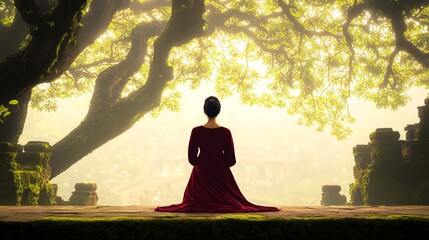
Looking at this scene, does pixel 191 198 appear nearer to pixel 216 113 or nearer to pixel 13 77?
pixel 216 113

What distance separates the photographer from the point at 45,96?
1795 cm

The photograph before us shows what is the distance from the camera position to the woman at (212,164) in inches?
182

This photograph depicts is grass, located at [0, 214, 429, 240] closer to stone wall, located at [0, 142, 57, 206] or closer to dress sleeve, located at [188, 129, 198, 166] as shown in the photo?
dress sleeve, located at [188, 129, 198, 166]

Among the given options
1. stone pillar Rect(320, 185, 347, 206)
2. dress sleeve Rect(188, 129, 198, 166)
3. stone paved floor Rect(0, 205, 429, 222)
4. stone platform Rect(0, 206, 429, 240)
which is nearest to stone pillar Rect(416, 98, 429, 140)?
stone pillar Rect(320, 185, 347, 206)

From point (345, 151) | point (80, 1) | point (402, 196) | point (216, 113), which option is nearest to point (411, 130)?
point (402, 196)

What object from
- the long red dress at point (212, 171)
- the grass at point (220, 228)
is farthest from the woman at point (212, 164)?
the grass at point (220, 228)

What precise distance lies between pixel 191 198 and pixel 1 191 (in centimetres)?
544

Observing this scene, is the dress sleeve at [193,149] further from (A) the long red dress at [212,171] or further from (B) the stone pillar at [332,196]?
(B) the stone pillar at [332,196]

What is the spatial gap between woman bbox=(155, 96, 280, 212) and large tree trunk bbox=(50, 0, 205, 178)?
615cm

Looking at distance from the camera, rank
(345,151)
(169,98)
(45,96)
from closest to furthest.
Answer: (169,98)
(45,96)
(345,151)

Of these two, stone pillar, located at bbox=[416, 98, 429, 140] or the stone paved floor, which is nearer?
the stone paved floor

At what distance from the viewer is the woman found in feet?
15.1

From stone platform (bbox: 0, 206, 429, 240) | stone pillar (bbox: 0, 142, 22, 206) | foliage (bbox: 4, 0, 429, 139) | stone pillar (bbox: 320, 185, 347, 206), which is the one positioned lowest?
stone pillar (bbox: 320, 185, 347, 206)

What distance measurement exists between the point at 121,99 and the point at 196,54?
6.08 meters
